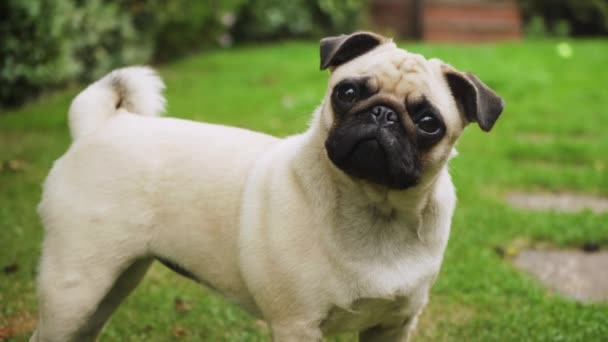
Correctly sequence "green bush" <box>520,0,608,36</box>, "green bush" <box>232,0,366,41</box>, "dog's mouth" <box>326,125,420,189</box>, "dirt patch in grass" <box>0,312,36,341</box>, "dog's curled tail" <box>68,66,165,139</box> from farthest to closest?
1. "green bush" <box>520,0,608,36</box>
2. "green bush" <box>232,0,366,41</box>
3. "dirt patch in grass" <box>0,312,36,341</box>
4. "dog's curled tail" <box>68,66,165,139</box>
5. "dog's mouth" <box>326,125,420,189</box>

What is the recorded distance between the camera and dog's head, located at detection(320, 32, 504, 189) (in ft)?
9.16

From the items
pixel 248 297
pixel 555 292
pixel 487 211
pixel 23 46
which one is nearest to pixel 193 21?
pixel 23 46

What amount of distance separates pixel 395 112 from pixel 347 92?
0.68 ft

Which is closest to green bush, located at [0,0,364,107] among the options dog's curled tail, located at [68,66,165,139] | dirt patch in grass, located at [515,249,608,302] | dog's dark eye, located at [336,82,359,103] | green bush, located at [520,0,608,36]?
dirt patch in grass, located at [515,249,608,302]

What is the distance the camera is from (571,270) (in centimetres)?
509

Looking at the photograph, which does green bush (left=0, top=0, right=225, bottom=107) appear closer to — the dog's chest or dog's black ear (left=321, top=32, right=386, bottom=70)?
dog's black ear (left=321, top=32, right=386, bottom=70)

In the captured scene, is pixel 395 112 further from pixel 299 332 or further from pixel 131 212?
pixel 131 212

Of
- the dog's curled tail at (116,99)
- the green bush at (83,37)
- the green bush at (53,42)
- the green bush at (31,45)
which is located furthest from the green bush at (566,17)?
the dog's curled tail at (116,99)

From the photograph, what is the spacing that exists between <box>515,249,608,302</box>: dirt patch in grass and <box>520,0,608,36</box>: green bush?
12.3 m

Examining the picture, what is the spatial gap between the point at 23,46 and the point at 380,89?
6.40 metres

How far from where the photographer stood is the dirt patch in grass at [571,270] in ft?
15.7

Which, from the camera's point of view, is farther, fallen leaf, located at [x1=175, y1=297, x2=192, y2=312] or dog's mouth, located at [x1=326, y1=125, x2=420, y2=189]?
fallen leaf, located at [x1=175, y1=297, x2=192, y2=312]

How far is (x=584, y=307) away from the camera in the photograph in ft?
14.5

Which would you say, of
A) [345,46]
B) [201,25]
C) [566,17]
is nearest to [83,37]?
[201,25]
